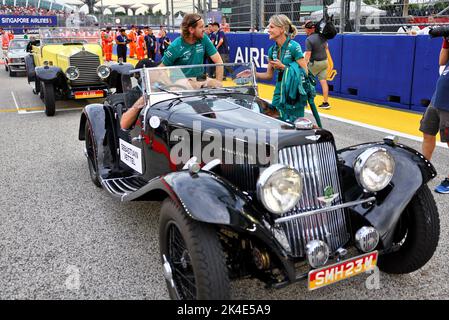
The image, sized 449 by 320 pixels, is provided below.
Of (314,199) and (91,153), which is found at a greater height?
(314,199)

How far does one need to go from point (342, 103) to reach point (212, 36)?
4.69 meters

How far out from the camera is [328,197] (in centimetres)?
249

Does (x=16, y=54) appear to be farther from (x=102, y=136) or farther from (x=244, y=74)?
(x=244, y=74)

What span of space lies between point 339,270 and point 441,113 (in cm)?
251

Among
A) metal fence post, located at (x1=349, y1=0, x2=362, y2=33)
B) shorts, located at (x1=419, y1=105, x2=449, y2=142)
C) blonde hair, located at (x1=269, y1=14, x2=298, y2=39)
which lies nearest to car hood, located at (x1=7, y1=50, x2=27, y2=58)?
metal fence post, located at (x1=349, y1=0, x2=362, y2=33)

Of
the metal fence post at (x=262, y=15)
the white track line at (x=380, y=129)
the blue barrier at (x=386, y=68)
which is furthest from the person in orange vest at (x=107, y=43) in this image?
the white track line at (x=380, y=129)

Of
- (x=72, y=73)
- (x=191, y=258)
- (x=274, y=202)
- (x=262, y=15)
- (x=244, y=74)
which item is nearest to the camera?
(x=191, y=258)

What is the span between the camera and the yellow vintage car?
27.3ft

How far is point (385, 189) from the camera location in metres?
2.57

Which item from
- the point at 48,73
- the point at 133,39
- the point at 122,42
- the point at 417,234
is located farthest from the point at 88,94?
the point at 133,39

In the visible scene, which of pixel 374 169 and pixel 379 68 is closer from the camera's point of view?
pixel 374 169

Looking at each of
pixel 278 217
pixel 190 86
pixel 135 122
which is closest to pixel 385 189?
pixel 278 217

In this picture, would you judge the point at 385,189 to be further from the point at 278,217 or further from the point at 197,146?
the point at 197,146

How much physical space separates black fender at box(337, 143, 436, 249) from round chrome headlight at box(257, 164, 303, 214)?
514mm
